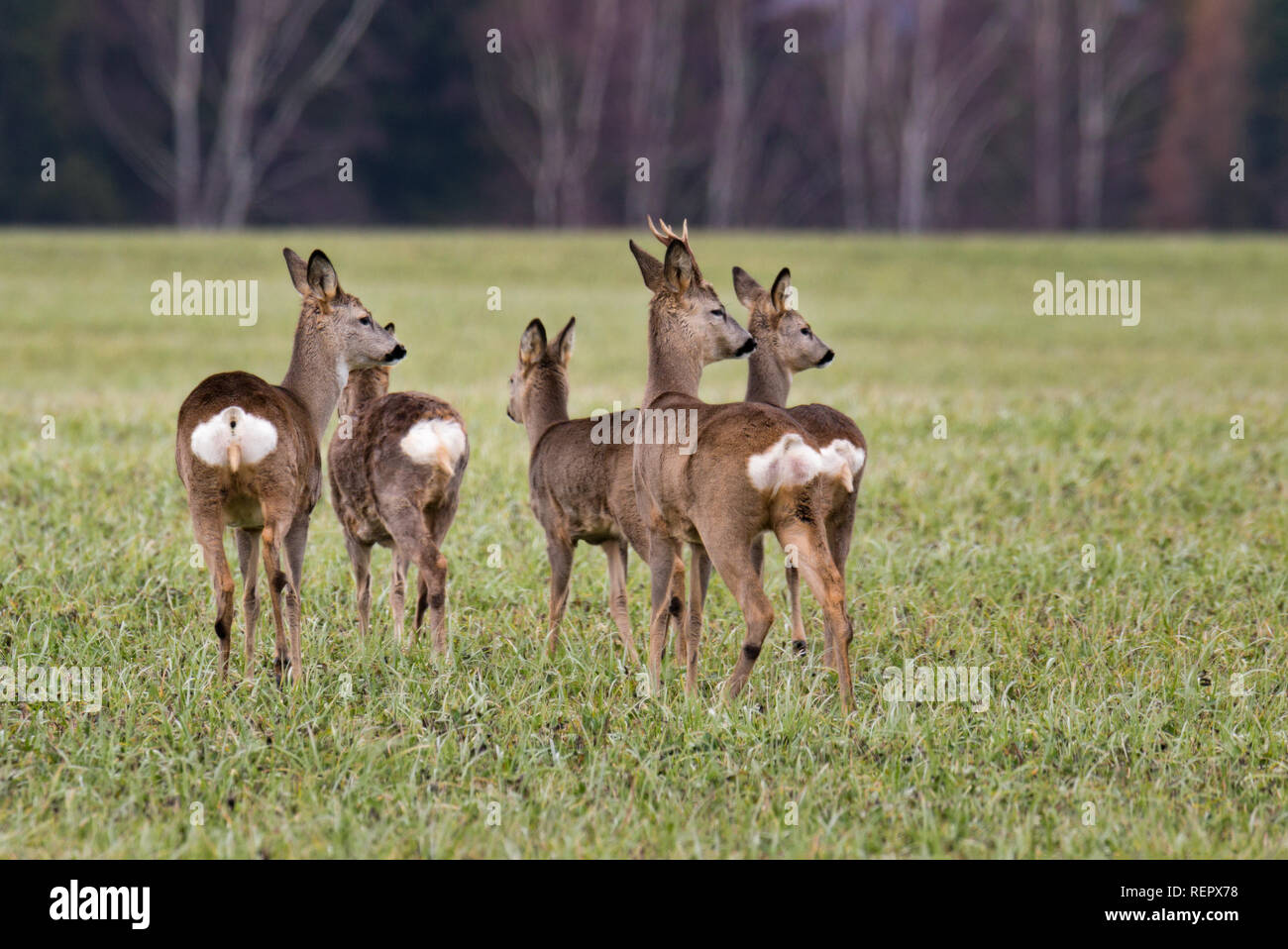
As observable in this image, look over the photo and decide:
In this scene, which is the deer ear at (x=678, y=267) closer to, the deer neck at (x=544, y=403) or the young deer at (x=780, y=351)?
the young deer at (x=780, y=351)

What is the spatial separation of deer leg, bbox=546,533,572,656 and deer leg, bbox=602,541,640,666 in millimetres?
202

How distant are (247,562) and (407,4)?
40211 millimetres

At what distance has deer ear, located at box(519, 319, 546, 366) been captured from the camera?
659 centimetres

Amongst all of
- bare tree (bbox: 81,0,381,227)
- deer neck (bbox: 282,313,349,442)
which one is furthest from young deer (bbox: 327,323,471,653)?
bare tree (bbox: 81,0,381,227)

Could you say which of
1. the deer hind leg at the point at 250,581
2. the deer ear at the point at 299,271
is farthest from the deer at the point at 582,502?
the deer hind leg at the point at 250,581

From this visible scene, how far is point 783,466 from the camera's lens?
202 inches

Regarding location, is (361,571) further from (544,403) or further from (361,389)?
(544,403)

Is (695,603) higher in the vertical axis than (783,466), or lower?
lower

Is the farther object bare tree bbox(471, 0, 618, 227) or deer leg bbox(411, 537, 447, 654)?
bare tree bbox(471, 0, 618, 227)

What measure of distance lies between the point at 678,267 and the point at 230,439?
1976 millimetres

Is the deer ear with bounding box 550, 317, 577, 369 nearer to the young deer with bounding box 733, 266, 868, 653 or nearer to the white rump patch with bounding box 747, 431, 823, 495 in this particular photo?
the young deer with bounding box 733, 266, 868, 653

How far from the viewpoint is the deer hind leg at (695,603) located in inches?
220

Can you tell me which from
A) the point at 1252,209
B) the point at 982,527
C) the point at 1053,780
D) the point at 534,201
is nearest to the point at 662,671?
the point at 1053,780

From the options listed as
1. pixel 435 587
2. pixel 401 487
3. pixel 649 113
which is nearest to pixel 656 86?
pixel 649 113
